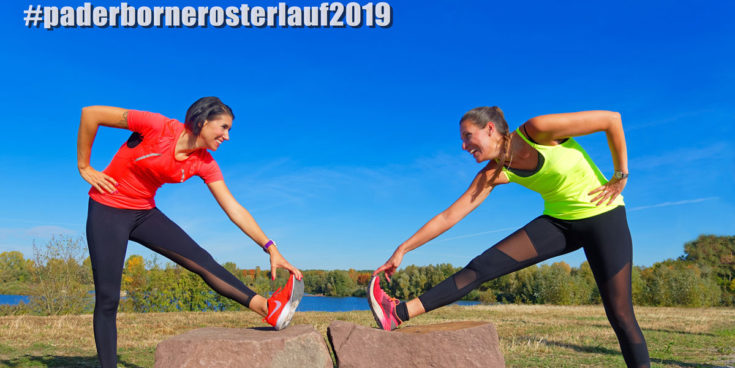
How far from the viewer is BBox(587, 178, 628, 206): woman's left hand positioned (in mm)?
3459

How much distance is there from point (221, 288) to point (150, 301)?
19.9m

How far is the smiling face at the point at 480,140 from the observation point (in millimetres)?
3379

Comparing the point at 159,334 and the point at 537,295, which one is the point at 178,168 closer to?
the point at 159,334

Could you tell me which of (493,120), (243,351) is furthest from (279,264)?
(493,120)

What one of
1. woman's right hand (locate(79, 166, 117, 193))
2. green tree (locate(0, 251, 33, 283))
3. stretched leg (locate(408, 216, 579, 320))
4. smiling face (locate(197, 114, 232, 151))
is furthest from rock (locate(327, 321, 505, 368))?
green tree (locate(0, 251, 33, 283))

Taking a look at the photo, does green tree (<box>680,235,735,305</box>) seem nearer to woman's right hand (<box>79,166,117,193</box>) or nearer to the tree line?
the tree line

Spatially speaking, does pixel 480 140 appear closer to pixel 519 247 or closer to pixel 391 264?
pixel 519 247

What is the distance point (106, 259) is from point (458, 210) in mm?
2853

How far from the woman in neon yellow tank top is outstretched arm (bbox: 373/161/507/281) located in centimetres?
7

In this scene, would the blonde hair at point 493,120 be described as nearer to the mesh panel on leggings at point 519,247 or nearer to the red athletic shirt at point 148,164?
the mesh panel on leggings at point 519,247

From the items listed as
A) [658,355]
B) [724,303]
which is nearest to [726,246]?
[724,303]

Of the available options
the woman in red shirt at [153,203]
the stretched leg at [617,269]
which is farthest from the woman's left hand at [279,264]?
the stretched leg at [617,269]

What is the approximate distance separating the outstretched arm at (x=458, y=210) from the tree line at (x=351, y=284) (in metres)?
3.93

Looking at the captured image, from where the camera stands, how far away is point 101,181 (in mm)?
3693
